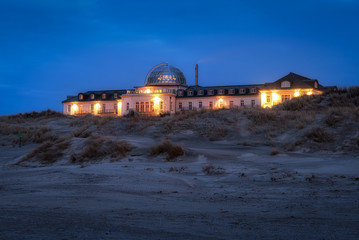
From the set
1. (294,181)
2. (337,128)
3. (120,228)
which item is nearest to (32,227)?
(120,228)

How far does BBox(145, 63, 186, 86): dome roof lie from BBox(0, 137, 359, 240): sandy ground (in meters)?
55.8

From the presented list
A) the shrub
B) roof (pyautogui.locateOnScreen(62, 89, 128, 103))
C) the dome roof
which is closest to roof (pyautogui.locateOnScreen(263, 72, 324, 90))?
the dome roof

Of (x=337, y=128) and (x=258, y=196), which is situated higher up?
(x=337, y=128)

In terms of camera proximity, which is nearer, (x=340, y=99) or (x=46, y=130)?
(x=340, y=99)

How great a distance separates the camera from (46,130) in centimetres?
2605

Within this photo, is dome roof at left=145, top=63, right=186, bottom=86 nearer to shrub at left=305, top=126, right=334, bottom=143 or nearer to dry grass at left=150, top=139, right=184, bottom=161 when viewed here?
shrub at left=305, top=126, right=334, bottom=143

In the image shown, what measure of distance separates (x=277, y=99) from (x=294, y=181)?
4909 cm

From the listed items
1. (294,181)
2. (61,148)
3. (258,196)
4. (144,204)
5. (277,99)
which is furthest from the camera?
(277,99)

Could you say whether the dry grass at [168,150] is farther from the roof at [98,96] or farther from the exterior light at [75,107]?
the exterior light at [75,107]

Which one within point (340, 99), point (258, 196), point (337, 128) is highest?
point (340, 99)

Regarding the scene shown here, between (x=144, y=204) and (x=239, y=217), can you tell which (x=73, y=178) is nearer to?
(x=144, y=204)

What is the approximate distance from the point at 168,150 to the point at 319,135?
19.9ft

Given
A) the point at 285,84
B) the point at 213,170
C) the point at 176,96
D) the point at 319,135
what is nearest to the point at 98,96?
the point at 176,96

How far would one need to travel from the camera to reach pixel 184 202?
6.06m
